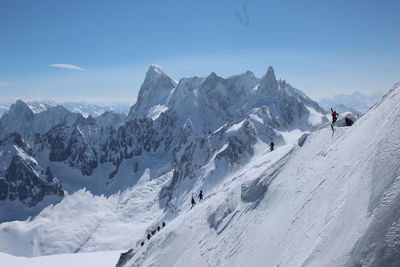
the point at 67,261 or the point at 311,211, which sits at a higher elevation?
the point at 311,211

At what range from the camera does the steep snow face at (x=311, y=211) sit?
2162 cm

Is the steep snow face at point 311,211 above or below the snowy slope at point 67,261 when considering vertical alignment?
above

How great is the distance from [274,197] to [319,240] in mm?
13952

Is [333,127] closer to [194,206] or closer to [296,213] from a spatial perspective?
[296,213]

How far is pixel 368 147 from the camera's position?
28516mm

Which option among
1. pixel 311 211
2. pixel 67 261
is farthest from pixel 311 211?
pixel 67 261

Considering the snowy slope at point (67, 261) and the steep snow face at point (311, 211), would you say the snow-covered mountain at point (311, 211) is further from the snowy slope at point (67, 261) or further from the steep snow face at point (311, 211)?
the snowy slope at point (67, 261)

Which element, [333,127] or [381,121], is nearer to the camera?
[381,121]

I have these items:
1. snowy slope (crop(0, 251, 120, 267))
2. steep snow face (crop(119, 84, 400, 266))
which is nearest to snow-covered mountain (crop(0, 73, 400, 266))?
steep snow face (crop(119, 84, 400, 266))

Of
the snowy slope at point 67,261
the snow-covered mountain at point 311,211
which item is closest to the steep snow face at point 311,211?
the snow-covered mountain at point 311,211

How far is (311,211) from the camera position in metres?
30.5

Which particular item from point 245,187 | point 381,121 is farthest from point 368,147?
point 245,187

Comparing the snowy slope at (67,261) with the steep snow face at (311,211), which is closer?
the steep snow face at (311,211)

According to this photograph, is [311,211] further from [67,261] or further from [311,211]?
[67,261]
